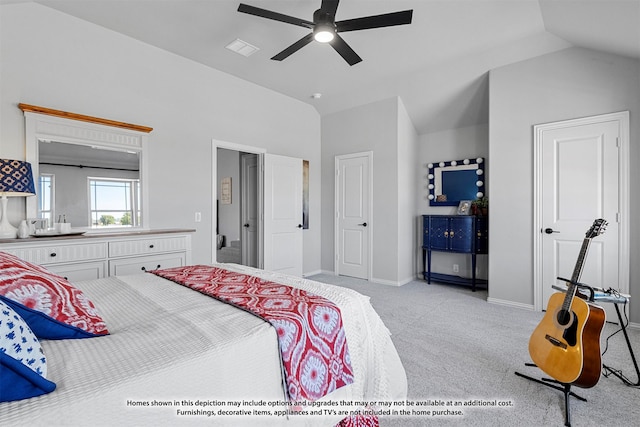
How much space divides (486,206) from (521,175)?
2.87ft

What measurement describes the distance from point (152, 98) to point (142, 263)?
184cm

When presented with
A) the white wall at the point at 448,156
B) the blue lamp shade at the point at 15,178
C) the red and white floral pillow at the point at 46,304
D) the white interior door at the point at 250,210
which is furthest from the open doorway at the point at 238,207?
the red and white floral pillow at the point at 46,304

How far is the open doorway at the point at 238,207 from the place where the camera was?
520 cm

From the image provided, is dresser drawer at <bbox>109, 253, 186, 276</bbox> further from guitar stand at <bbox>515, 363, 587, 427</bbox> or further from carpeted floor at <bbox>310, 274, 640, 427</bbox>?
guitar stand at <bbox>515, 363, 587, 427</bbox>

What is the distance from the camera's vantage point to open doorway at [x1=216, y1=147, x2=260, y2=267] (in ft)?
17.0

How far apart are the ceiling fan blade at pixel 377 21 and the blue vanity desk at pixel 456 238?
2.86 m

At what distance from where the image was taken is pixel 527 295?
3.55 metres

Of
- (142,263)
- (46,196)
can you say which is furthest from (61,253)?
(46,196)

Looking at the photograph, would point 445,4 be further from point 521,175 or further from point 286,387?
point 286,387

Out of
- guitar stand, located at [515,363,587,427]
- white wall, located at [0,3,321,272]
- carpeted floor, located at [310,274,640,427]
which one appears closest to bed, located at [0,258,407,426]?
carpeted floor, located at [310,274,640,427]

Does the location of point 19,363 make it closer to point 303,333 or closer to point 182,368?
point 182,368

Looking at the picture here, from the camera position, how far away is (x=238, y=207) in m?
5.83

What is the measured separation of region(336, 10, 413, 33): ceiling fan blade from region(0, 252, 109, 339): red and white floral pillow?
7.95 ft

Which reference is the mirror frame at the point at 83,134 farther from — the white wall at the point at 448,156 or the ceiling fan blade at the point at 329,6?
the white wall at the point at 448,156
